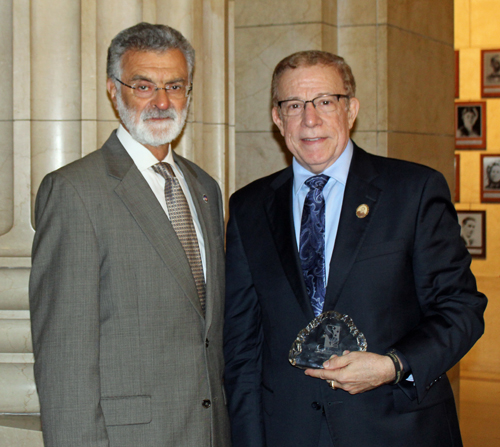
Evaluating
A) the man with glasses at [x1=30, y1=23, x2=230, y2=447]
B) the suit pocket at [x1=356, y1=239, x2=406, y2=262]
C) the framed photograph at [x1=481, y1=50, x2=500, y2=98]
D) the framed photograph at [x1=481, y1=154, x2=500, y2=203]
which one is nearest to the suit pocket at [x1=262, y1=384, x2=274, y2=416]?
the man with glasses at [x1=30, y1=23, x2=230, y2=447]

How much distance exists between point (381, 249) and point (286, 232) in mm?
416

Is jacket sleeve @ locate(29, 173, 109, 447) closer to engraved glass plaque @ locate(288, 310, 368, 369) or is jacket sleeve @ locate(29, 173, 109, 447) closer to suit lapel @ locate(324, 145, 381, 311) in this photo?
engraved glass plaque @ locate(288, 310, 368, 369)

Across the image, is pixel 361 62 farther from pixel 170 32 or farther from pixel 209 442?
pixel 209 442

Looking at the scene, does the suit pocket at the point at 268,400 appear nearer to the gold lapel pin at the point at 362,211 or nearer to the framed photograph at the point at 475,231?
the gold lapel pin at the point at 362,211

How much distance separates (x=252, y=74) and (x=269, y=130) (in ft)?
1.50

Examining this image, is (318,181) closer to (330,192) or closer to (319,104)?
(330,192)

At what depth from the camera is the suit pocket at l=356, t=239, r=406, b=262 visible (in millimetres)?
2486

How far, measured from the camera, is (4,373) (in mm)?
3326

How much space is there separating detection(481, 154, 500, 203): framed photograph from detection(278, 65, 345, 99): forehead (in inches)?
333

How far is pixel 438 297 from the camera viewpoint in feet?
8.11

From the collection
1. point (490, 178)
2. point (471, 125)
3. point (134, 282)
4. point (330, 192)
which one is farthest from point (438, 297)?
point (471, 125)

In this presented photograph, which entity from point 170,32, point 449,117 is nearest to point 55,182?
point 170,32

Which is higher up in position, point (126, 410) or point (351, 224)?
point (351, 224)

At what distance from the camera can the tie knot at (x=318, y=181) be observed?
270 cm
